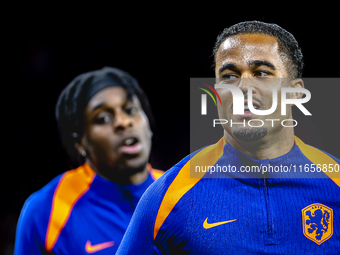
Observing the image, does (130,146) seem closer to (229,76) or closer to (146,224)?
(146,224)

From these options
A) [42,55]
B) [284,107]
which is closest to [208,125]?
[284,107]

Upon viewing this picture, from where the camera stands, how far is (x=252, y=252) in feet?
4.33

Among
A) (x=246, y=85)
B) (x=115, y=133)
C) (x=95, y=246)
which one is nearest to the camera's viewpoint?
(x=246, y=85)

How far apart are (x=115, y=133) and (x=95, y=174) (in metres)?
0.30

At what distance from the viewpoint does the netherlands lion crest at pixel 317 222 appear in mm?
1376

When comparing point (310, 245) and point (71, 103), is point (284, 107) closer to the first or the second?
point (310, 245)

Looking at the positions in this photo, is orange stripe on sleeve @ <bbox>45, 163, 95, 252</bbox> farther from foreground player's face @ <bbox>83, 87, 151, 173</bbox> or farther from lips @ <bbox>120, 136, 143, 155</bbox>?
lips @ <bbox>120, 136, 143, 155</bbox>

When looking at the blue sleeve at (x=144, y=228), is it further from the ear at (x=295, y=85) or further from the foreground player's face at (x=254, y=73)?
the ear at (x=295, y=85)

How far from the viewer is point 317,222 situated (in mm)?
1390

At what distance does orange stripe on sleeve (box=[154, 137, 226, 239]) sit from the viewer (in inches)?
57.1

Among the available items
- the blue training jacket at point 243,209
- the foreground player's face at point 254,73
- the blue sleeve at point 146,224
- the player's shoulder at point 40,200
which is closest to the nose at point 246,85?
the foreground player's face at point 254,73

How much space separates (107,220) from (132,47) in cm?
117

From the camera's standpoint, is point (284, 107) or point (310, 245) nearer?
point (310, 245)

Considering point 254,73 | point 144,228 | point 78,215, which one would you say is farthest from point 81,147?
point 254,73
